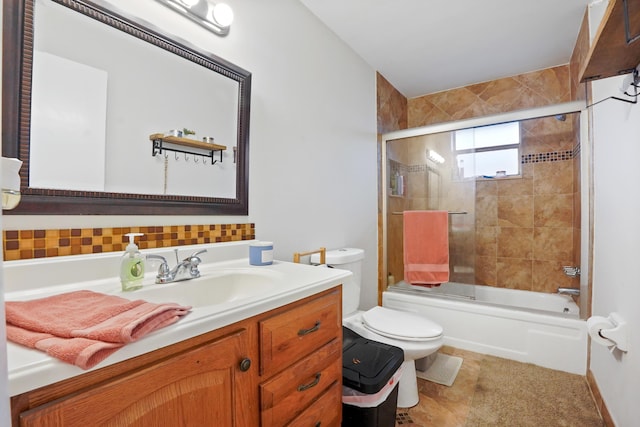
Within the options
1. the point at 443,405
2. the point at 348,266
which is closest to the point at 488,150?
the point at 348,266

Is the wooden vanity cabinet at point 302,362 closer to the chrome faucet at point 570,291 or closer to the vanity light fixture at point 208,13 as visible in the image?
the vanity light fixture at point 208,13

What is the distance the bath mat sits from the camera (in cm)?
190

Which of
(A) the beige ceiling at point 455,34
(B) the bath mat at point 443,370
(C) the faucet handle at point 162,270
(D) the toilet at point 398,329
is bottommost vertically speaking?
(B) the bath mat at point 443,370

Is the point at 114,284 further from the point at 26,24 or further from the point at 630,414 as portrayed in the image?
the point at 630,414

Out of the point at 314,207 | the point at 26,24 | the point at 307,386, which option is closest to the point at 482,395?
the point at 307,386

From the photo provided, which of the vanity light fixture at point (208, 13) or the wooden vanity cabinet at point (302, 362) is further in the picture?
the vanity light fixture at point (208, 13)

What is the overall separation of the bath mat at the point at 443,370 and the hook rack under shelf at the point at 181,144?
5.90 feet

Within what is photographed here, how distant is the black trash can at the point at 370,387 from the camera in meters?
1.25

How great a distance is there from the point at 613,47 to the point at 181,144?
1.56 metres

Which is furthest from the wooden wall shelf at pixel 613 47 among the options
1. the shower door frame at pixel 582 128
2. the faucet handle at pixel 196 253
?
the faucet handle at pixel 196 253

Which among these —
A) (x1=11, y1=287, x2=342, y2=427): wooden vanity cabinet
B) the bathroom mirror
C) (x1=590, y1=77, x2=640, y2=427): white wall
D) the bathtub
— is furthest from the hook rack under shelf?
the bathtub

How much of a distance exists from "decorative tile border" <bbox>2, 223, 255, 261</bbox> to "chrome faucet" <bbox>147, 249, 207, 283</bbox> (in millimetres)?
94

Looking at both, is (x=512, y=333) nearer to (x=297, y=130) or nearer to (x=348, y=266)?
(x=348, y=266)

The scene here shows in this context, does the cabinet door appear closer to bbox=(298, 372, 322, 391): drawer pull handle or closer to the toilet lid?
bbox=(298, 372, 322, 391): drawer pull handle
